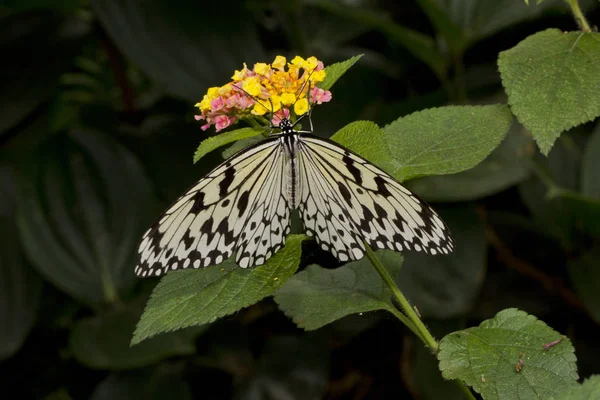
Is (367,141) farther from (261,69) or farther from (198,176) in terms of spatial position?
(198,176)

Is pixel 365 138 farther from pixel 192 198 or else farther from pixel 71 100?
pixel 71 100

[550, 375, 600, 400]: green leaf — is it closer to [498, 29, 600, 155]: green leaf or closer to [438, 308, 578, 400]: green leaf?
[438, 308, 578, 400]: green leaf

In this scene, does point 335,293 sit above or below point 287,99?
below

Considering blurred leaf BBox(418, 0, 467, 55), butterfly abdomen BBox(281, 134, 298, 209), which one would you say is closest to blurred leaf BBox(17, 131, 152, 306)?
blurred leaf BBox(418, 0, 467, 55)

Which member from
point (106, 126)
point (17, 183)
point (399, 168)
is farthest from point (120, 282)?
point (399, 168)

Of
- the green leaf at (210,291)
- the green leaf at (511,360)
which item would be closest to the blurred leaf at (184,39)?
the green leaf at (210,291)

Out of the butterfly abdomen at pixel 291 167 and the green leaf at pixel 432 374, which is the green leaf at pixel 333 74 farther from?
the green leaf at pixel 432 374

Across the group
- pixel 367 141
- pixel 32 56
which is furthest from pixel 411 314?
pixel 32 56
